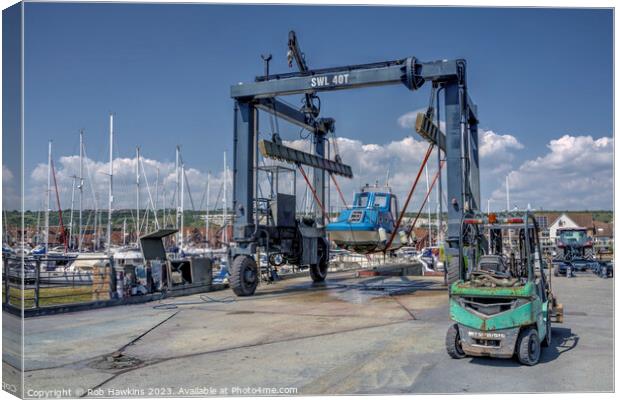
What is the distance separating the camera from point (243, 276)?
17422 millimetres

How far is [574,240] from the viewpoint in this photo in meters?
29.8

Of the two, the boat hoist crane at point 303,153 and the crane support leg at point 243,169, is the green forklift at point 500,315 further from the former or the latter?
the crane support leg at point 243,169

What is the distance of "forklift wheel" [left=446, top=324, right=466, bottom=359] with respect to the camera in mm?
8414

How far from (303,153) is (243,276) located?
5.65 metres

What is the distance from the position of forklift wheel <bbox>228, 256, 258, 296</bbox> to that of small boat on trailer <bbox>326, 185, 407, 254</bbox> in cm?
339

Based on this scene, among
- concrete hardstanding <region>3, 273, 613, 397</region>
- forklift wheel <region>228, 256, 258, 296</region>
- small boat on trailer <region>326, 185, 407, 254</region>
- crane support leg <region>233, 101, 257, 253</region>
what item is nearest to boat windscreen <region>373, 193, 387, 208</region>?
small boat on trailer <region>326, 185, 407, 254</region>

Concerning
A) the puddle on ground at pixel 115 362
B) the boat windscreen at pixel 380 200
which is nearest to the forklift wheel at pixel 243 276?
the boat windscreen at pixel 380 200

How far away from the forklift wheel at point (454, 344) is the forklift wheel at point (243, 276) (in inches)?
384

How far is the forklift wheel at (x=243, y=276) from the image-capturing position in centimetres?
1727

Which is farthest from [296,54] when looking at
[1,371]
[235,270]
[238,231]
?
[1,371]

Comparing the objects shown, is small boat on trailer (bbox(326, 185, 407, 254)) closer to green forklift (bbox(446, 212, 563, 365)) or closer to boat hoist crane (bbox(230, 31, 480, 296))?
boat hoist crane (bbox(230, 31, 480, 296))

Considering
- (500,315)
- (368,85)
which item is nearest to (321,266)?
(368,85)

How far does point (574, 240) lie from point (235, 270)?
20452mm

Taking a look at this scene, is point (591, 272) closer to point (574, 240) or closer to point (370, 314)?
point (574, 240)
